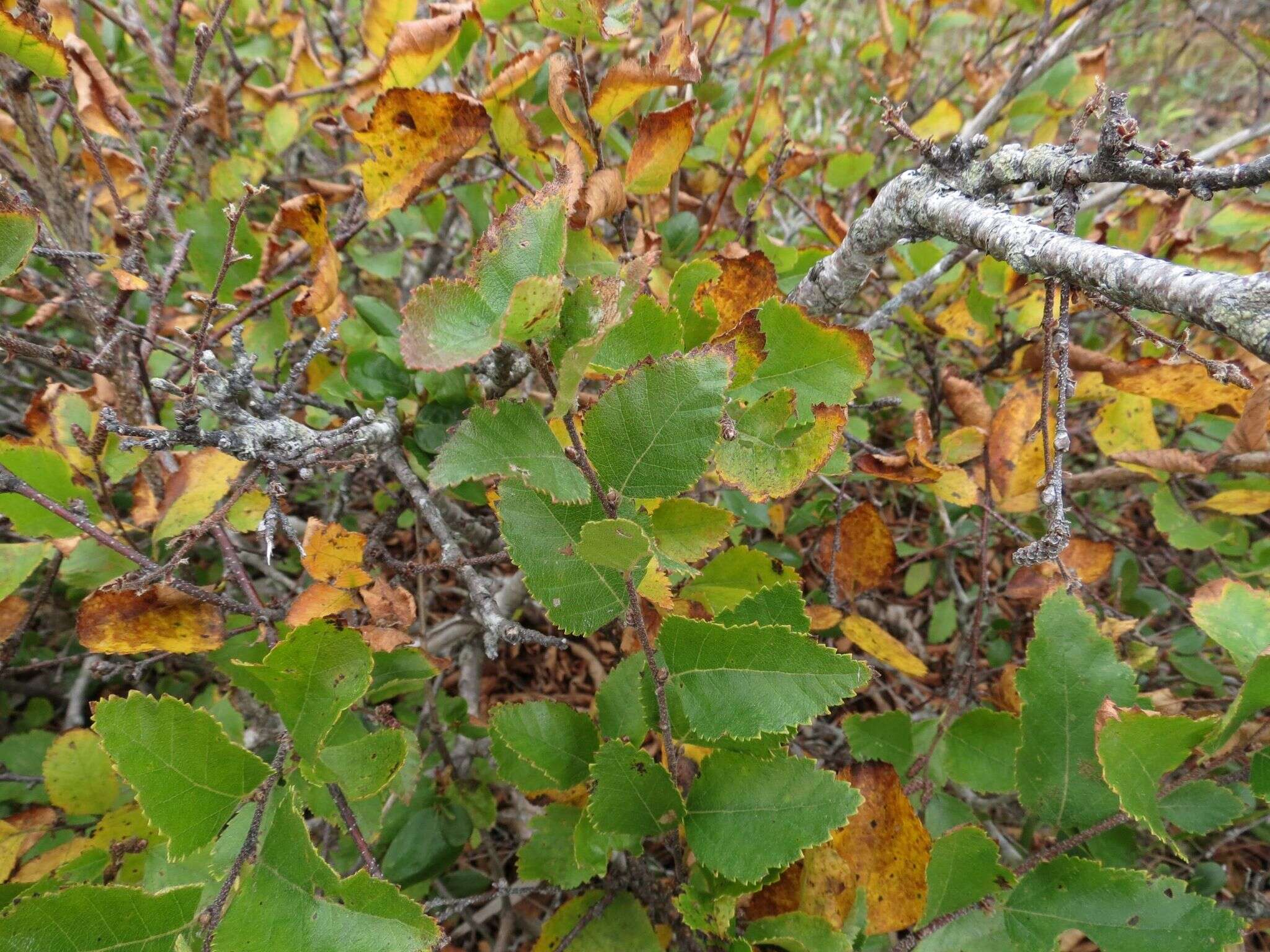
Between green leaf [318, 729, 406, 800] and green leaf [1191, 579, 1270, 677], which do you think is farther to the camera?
green leaf [1191, 579, 1270, 677]

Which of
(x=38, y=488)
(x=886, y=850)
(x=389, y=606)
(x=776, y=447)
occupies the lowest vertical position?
(x=886, y=850)

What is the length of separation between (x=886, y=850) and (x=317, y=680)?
68 cm

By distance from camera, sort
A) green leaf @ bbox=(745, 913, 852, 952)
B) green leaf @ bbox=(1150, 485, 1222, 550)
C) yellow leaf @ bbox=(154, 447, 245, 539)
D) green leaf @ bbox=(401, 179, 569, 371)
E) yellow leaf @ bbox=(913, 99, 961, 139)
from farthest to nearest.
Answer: yellow leaf @ bbox=(913, 99, 961, 139)
green leaf @ bbox=(1150, 485, 1222, 550)
yellow leaf @ bbox=(154, 447, 245, 539)
green leaf @ bbox=(745, 913, 852, 952)
green leaf @ bbox=(401, 179, 569, 371)

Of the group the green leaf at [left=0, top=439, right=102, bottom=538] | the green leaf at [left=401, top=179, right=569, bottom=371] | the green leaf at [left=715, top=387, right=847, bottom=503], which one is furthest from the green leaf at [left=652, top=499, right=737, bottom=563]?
the green leaf at [left=0, top=439, right=102, bottom=538]

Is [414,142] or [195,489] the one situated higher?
[414,142]

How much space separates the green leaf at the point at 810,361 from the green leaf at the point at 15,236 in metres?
0.78

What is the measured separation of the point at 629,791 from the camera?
2.37ft

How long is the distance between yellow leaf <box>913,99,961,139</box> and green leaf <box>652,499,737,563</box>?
1.14 metres

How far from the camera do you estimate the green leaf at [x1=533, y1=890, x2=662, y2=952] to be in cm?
84

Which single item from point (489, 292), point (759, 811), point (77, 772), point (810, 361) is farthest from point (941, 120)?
point (77, 772)

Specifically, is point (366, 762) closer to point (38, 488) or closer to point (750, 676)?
point (750, 676)

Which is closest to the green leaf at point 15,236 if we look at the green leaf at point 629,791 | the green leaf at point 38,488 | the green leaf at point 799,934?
the green leaf at point 38,488

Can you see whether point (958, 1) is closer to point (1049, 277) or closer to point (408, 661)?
point (1049, 277)

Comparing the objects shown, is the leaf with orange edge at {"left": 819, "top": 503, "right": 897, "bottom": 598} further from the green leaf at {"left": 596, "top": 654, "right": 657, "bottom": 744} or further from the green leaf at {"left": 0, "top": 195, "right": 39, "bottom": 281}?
the green leaf at {"left": 0, "top": 195, "right": 39, "bottom": 281}
